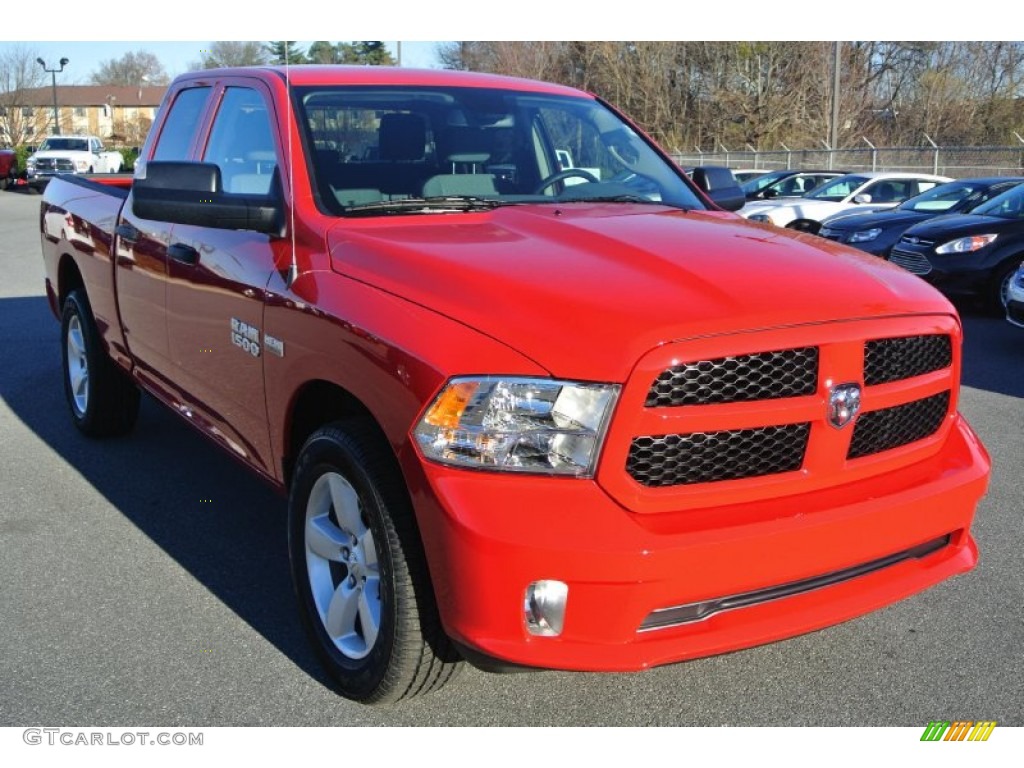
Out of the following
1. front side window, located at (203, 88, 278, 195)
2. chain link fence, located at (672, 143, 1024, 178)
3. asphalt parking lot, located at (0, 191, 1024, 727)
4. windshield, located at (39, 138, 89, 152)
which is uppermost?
windshield, located at (39, 138, 89, 152)

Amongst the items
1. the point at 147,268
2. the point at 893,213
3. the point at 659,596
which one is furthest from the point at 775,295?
the point at 893,213

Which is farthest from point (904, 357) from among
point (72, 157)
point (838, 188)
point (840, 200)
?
point (72, 157)

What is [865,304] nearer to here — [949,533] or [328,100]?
[949,533]

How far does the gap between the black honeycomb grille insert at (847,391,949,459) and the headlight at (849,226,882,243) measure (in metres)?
11.2

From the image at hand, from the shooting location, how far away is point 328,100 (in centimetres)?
394

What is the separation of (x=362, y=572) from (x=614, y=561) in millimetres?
927

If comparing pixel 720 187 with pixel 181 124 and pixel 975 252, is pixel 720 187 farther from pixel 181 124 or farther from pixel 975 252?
pixel 975 252

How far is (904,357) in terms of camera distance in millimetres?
2943

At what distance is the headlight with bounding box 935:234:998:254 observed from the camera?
36.9 feet

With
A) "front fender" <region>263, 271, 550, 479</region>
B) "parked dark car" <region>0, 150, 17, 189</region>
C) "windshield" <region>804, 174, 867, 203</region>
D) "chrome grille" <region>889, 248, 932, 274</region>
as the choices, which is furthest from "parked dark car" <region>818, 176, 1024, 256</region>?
"parked dark car" <region>0, 150, 17, 189</region>

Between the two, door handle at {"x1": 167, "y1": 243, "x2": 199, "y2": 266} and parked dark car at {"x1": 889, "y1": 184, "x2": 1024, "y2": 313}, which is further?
parked dark car at {"x1": 889, "y1": 184, "x2": 1024, "y2": 313}

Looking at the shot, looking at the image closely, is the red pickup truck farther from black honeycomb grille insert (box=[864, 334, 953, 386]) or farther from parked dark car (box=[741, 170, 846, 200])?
parked dark car (box=[741, 170, 846, 200])

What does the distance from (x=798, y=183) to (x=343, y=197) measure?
18.7 meters
